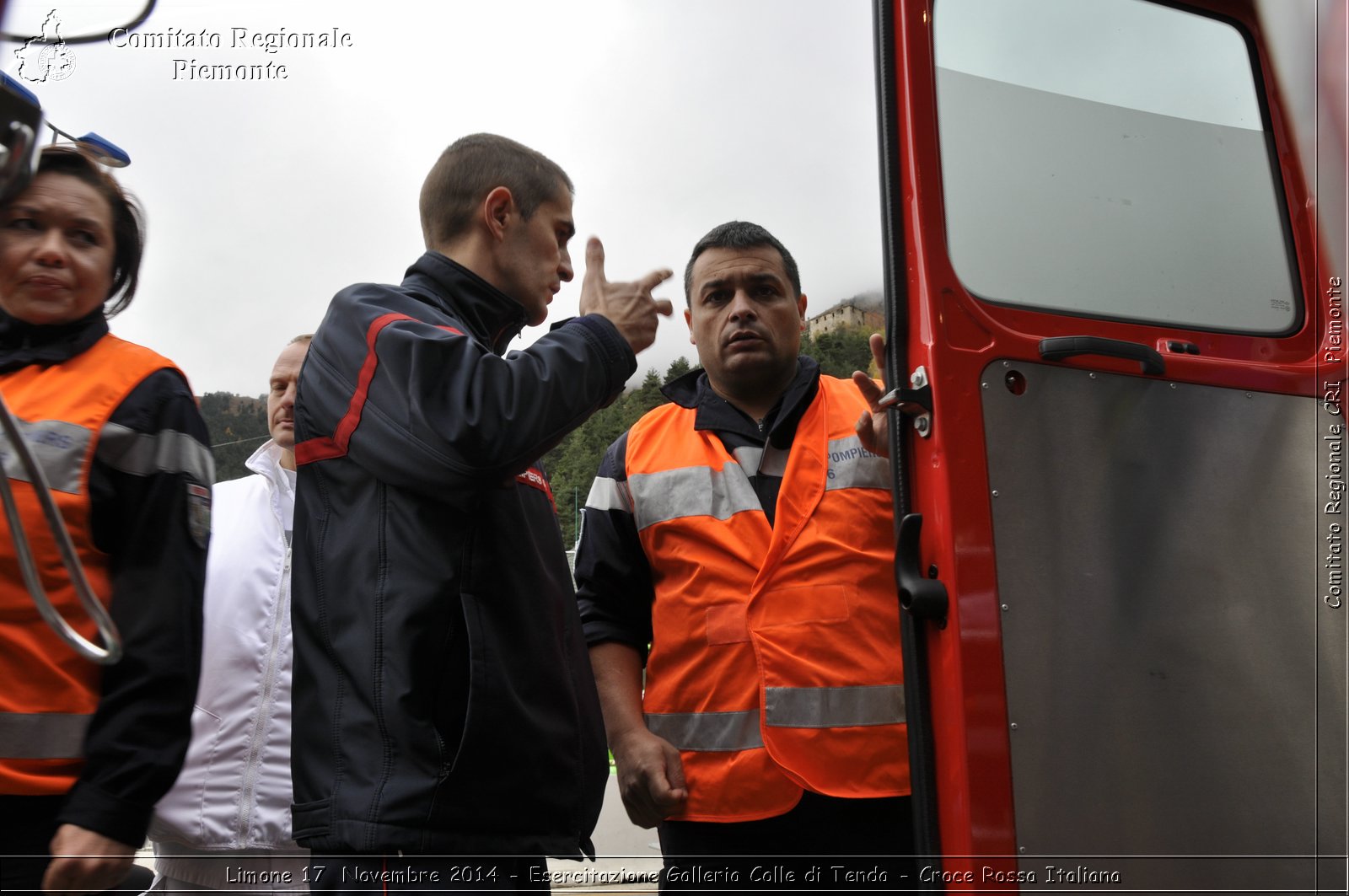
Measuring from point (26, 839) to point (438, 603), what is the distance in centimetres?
66

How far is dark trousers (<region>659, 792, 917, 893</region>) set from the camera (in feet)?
6.62

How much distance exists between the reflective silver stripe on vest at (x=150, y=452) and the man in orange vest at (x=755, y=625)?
3.18ft

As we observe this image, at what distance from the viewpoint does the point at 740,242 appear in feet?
8.50

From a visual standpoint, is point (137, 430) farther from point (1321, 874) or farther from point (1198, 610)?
point (1321, 874)

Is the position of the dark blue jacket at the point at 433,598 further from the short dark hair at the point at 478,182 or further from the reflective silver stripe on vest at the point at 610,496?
the reflective silver stripe on vest at the point at 610,496

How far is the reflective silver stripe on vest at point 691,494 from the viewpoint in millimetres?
2283

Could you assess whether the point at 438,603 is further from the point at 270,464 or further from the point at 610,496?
the point at 270,464

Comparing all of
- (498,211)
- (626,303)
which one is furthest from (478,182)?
(626,303)

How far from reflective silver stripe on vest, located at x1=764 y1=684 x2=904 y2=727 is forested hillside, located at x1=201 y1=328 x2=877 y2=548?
1.90 feet

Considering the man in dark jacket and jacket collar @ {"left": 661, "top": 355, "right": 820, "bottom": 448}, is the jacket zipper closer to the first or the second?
the man in dark jacket

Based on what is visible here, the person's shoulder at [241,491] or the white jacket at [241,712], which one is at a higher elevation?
the person's shoulder at [241,491]

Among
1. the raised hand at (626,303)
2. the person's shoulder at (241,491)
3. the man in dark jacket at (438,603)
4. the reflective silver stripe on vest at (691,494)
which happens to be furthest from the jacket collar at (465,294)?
the person's shoulder at (241,491)

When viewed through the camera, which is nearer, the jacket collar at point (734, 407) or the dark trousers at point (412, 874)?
the dark trousers at point (412, 874)

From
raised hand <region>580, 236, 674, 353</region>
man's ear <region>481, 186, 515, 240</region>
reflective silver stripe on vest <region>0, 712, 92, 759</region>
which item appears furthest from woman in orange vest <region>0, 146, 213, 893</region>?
raised hand <region>580, 236, 674, 353</region>
